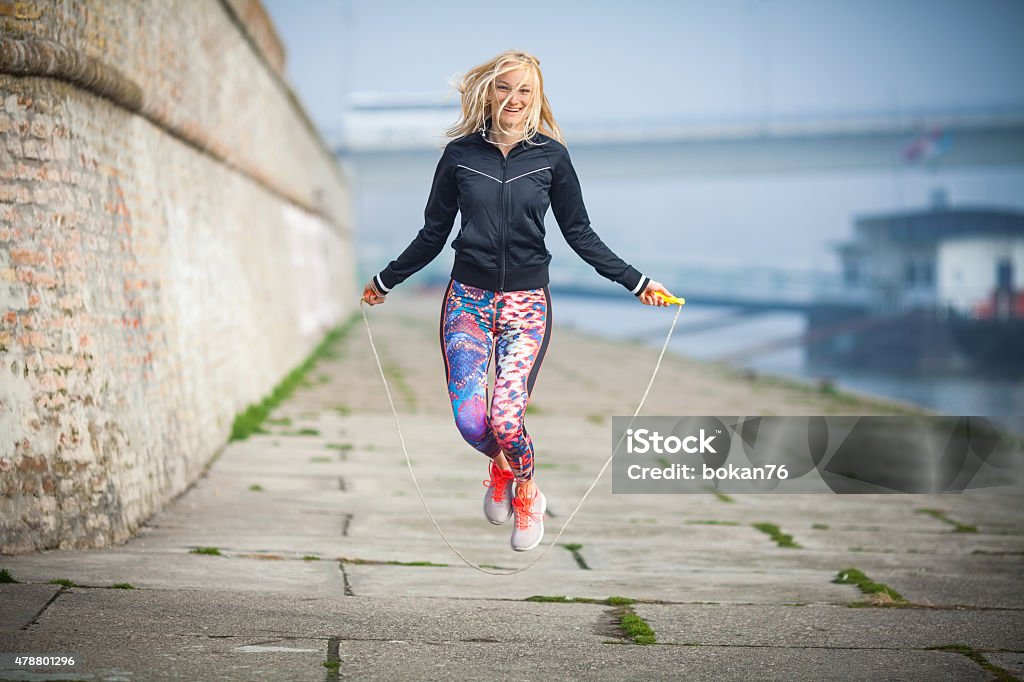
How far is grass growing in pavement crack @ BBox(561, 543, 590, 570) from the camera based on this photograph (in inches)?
237

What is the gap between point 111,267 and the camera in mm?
6227

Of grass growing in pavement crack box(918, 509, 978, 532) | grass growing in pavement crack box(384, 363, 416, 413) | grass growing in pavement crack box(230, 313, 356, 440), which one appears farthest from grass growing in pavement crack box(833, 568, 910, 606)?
grass growing in pavement crack box(384, 363, 416, 413)

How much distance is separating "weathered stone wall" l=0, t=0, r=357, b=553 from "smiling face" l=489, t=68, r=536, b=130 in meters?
2.28

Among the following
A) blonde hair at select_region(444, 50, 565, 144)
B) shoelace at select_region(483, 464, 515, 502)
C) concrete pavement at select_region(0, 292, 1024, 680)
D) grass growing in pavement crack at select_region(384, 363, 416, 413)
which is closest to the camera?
concrete pavement at select_region(0, 292, 1024, 680)

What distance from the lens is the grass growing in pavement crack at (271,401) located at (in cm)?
1016

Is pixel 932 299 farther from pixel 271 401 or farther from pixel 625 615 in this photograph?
pixel 625 615

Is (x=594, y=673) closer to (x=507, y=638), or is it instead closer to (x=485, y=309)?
(x=507, y=638)

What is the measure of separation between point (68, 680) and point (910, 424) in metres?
12.4

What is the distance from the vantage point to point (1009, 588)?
585cm

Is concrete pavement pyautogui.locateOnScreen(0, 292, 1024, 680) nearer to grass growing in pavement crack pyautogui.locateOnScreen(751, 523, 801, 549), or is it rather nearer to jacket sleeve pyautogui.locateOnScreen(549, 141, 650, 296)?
grass growing in pavement crack pyautogui.locateOnScreen(751, 523, 801, 549)

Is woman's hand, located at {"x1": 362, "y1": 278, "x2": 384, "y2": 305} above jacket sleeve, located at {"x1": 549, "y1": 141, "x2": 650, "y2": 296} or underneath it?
underneath

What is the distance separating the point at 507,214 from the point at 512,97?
0.46 meters

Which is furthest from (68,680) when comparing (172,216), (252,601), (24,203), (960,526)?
(960,526)

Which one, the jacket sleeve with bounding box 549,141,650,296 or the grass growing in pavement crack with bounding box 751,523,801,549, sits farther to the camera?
the grass growing in pavement crack with bounding box 751,523,801,549
